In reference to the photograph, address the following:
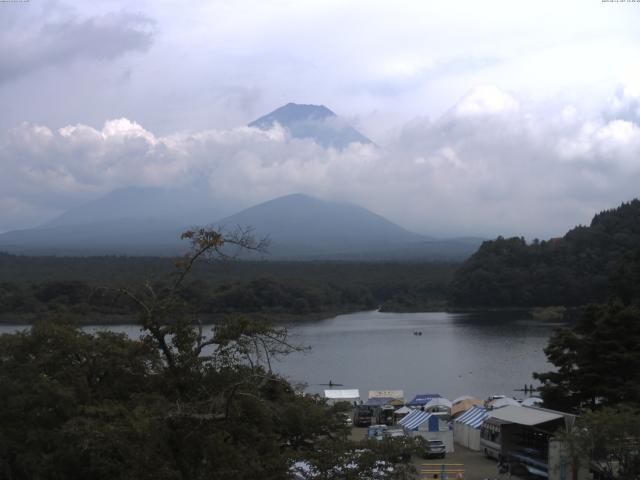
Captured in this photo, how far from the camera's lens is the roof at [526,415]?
9.41 m

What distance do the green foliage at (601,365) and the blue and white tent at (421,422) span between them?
1.62 meters

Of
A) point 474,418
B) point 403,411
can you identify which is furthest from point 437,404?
point 474,418

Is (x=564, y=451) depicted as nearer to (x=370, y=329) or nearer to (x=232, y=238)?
(x=232, y=238)

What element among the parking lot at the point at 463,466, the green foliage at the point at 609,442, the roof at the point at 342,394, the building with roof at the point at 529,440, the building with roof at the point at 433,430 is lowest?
the roof at the point at 342,394

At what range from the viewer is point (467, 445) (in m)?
11.9

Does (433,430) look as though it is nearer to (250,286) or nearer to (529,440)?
(529,440)

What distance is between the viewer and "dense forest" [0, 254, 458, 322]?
3744 cm

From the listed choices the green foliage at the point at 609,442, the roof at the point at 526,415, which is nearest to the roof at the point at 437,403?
the roof at the point at 526,415

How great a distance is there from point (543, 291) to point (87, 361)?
1591 inches

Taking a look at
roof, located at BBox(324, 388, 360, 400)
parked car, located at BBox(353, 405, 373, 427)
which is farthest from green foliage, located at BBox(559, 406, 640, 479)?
roof, located at BBox(324, 388, 360, 400)

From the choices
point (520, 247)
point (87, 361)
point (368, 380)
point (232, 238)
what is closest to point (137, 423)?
point (232, 238)

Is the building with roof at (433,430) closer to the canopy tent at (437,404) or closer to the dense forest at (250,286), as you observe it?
the canopy tent at (437,404)

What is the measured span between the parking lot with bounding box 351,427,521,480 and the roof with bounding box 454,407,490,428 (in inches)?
16.1

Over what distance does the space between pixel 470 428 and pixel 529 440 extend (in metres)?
1.89
